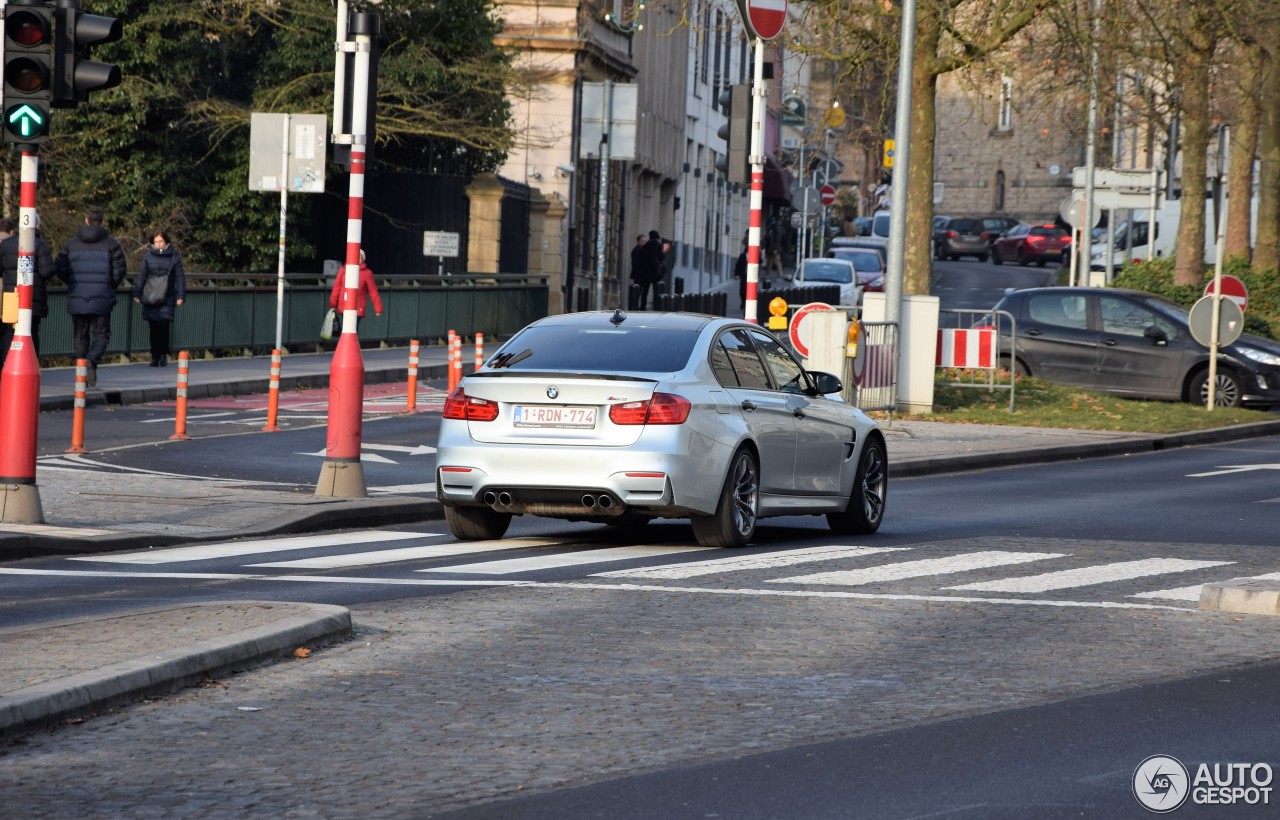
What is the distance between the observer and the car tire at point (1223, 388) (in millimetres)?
30047

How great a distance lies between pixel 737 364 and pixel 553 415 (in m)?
1.54

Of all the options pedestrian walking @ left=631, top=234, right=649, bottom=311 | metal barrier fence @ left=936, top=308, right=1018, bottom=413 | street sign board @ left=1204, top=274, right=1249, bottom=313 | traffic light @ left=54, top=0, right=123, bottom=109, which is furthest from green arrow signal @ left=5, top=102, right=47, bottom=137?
pedestrian walking @ left=631, top=234, right=649, bottom=311

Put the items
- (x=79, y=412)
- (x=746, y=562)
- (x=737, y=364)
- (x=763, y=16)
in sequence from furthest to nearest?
(x=763, y=16), (x=79, y=412), (x=737, y=364), (x=746, y=562)

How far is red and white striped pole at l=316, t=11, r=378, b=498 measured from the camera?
15422 millimetres

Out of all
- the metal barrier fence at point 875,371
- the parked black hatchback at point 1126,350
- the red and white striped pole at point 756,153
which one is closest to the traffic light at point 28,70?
the red and white striped pole at point 756,153

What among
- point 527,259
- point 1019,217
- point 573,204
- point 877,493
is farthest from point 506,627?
point 1019,217

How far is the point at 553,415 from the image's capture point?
1280cm

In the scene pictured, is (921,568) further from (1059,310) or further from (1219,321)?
(1059,310)

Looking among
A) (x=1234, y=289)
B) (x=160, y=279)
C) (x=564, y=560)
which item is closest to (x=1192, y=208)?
(x=1234, y=289)

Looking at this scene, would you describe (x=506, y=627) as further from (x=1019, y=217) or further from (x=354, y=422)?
(x=1019, y=217)

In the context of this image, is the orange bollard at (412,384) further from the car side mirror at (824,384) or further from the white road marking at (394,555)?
the white road marking at (394,555)

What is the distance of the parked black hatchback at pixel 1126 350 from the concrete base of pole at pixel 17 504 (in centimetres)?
1878
